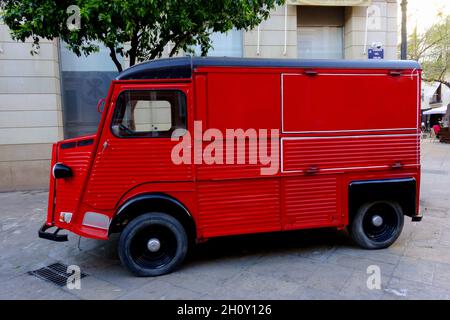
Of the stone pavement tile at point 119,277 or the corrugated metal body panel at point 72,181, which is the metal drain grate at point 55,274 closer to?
the stone pavement tile at point 119,277

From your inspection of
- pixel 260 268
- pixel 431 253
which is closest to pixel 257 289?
pixel 260 268

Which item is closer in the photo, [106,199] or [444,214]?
[106,199]

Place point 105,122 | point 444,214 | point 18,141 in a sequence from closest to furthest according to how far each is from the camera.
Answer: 1. point 105,122
2. point 444,214
3. point 18,141

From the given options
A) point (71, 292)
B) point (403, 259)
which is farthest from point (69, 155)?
point (403, 259)

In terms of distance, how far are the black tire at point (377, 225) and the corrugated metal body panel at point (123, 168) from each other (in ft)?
9.26

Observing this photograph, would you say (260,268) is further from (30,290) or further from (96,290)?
(30,290)

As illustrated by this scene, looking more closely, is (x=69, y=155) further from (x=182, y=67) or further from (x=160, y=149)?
(x=182, y=67)

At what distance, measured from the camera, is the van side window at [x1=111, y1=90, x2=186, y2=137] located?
412cm

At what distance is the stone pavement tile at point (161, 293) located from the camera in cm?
375

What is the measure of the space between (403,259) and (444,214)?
2.94m

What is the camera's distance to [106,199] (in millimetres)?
4109

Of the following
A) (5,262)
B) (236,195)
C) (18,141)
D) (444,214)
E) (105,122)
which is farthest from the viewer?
(18,141)

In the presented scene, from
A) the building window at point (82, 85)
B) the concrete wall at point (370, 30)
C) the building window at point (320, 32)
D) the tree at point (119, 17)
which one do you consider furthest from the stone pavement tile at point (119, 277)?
the concrete wall at point (370, 30)

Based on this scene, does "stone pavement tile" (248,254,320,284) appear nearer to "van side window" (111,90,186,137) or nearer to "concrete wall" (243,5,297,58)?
"van side window" (111,90,186,137)
